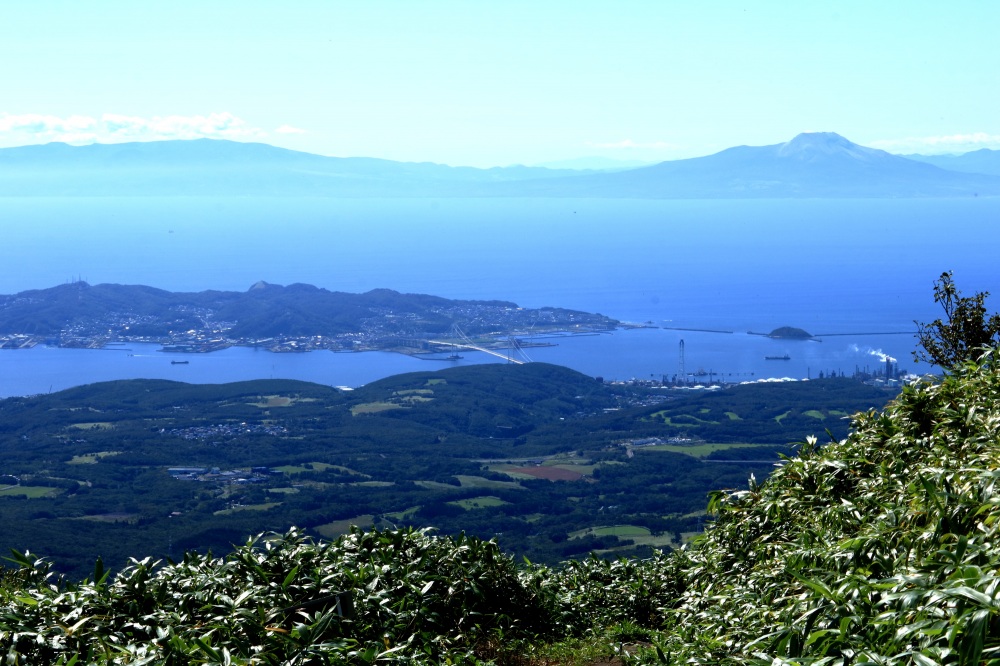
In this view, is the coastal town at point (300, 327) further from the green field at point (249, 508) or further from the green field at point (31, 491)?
the green field at point (249, 508)

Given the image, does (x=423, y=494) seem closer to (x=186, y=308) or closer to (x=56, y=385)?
(x=56, y=385)

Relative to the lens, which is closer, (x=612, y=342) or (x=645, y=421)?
(x=645, y=421)

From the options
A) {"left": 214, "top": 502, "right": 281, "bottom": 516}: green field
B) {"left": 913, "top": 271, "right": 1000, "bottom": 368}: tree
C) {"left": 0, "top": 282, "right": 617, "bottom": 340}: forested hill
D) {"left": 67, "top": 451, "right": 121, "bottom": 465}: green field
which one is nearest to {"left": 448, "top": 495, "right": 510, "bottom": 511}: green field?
{"left": 214, "top": 502, "right": 281, "bottom": 516}: green field

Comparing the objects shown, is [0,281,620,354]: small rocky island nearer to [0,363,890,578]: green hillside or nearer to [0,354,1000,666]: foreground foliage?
[0,363,890,578]: green hillside

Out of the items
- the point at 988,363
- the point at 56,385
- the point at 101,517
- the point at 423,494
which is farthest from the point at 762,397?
the point at 56,385

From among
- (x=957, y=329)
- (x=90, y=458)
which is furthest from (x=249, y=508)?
(x=957, y=329)

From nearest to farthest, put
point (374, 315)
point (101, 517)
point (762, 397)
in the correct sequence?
point (101, 517) < point (762, 397) < point (374, 315)

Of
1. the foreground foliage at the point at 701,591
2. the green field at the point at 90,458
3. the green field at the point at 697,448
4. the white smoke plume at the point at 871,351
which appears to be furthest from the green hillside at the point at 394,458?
the white smoke plume at the point at 871,351
